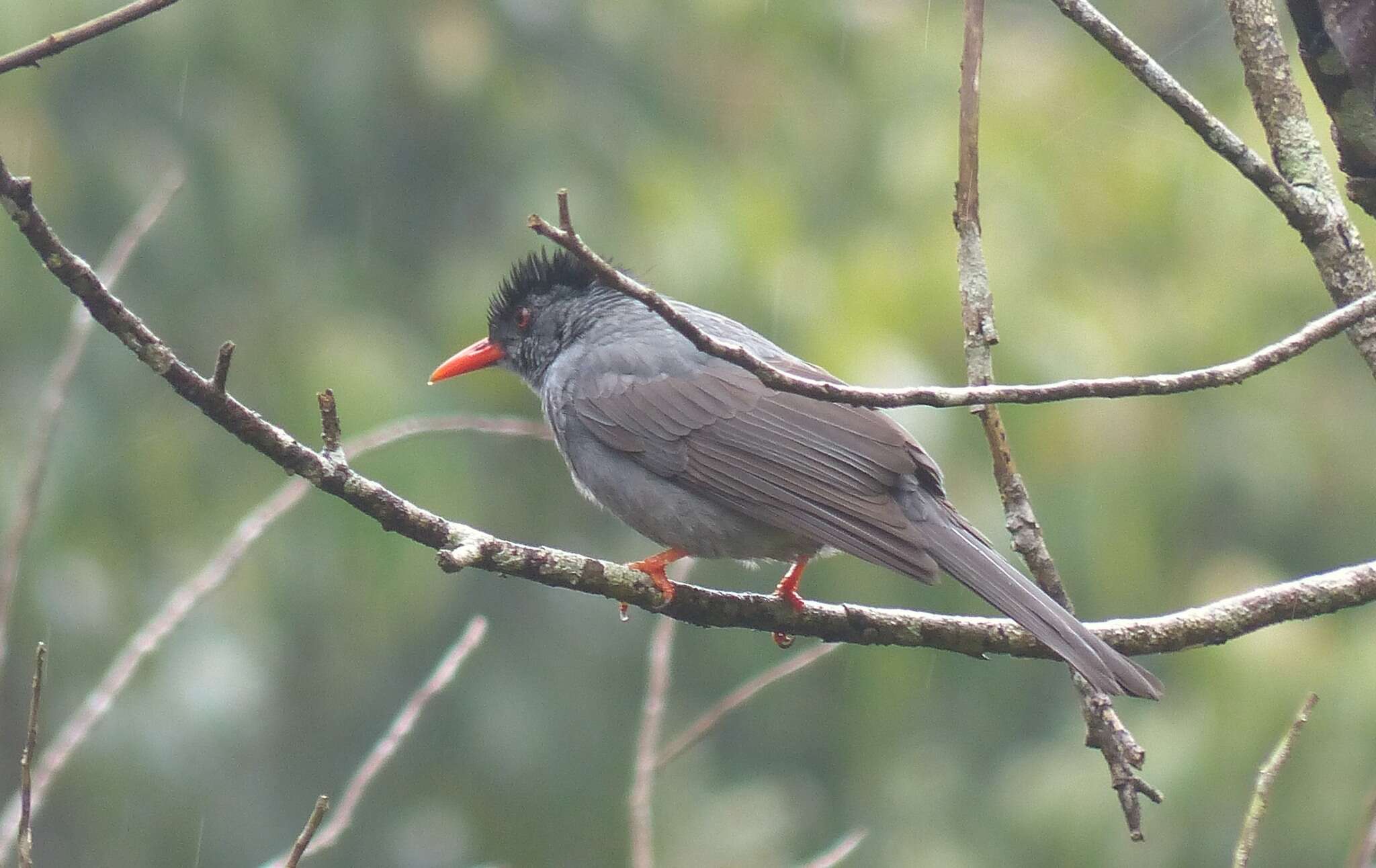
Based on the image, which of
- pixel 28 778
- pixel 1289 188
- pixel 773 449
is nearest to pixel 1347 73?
pixel 1289 188

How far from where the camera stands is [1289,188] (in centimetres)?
292

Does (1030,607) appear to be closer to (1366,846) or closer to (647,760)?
(647,760)

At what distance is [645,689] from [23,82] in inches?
186

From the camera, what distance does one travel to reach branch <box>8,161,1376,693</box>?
244cm

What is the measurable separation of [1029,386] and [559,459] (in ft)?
21.0

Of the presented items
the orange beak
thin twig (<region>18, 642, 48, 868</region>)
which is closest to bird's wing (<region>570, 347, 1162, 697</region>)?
the orange beak

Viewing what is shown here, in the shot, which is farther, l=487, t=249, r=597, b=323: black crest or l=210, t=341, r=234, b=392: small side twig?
l=487, t=249, r=597, b=323: black crest

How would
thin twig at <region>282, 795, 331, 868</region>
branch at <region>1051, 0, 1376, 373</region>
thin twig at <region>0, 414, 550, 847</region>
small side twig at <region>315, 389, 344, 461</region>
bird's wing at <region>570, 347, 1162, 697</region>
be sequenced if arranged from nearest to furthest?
thin twig at <region>282, 795, 331, 868</region>
small side twig at <region>315, 389, 344, 461</region>
thin twig at <region>0, 414, 550, 847</region>
branch at <region>1051, 0, 1376, 373</region>
bird's wing at <region>570, 347, 1162, 697</region>

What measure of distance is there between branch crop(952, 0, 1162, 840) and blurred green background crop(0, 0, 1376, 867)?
2499 millimetres

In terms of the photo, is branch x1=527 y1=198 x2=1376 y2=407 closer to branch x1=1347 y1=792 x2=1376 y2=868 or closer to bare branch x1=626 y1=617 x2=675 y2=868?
branch x1=1347 y1=792 x2=1376 y2=868

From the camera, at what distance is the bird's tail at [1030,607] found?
8.89 ft

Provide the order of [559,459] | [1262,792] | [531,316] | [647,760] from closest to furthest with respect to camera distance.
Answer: [1262,792], [647,760], [531,316], [559,459]

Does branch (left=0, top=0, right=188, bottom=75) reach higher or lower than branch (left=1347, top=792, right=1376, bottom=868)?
higher

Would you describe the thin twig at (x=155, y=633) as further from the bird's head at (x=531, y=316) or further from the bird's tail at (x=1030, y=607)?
the bird's head at (x=531, y=316)
